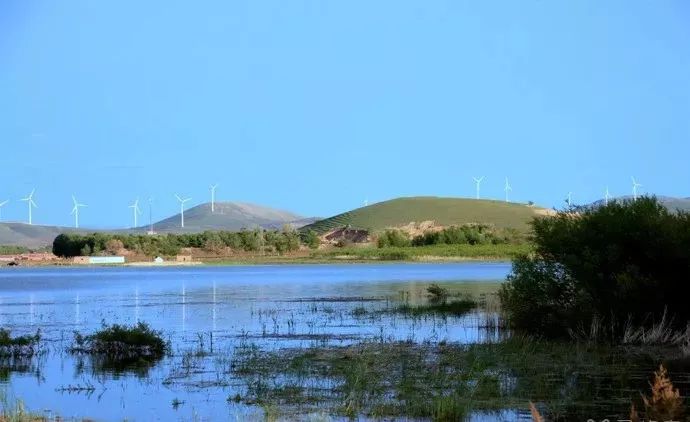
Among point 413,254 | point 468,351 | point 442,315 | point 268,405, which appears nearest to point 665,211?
point 468,351

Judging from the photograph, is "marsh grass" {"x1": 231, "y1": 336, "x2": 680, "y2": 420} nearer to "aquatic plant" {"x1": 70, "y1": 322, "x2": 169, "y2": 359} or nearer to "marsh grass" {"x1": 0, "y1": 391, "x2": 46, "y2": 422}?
"aquatic plant" {"x1": 70, "y1": 322, "x2": 169, "y2": 359}

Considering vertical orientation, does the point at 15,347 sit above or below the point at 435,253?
below

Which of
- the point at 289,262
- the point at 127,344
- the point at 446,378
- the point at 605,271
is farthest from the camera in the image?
the point at 289,262

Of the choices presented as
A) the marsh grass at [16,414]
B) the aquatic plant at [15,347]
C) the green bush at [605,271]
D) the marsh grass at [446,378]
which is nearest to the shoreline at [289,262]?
the green bush at [605,271]

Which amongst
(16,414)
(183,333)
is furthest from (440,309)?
(16,414)

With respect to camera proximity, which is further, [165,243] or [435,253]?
[165,243]

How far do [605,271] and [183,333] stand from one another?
1450 centimetres

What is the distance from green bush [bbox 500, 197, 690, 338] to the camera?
28125 mm

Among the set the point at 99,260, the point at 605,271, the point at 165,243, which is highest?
the point at 165,243

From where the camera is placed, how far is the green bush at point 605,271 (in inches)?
1107

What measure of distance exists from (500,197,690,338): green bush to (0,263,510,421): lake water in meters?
2.19

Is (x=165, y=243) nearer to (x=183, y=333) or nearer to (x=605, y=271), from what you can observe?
(x=183, y=333)

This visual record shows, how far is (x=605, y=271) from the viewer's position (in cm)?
2908

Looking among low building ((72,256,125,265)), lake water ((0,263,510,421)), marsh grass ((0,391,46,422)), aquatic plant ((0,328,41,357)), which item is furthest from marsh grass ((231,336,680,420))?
low building ((72,256,125,265))
